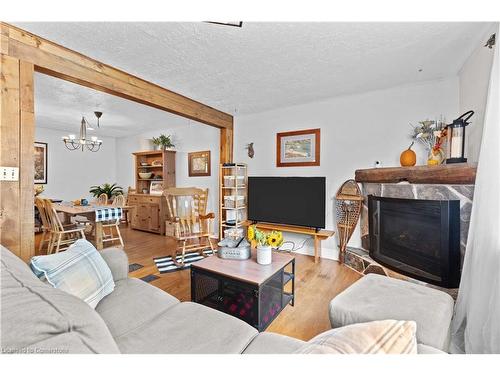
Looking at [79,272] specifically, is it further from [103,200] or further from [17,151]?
[103,200]

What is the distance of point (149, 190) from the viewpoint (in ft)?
18.1

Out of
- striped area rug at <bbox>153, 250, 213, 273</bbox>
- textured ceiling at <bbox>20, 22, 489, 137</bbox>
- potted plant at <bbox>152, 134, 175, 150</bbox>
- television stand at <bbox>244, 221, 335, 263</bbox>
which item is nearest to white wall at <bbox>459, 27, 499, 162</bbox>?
textured ceiling at <bbox>20, 22, 489, 137</bbox>

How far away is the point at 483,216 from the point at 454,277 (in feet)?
2.60

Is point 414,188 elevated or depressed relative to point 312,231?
elevated

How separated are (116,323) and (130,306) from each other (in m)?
0.13

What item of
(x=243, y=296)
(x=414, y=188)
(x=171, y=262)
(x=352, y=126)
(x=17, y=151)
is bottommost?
(x=171, y=262)

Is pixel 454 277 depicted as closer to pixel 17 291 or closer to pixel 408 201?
pixel 408 201

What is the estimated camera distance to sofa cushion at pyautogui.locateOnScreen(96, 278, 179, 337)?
1163 millimetres

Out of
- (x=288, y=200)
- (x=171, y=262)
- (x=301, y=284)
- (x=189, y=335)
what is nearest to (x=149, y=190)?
(x=171, y=262)

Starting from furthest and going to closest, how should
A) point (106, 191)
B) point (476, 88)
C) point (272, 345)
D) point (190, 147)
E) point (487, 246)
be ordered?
point (106, 191)
point (190, 147)
point (476, 88)
point (487, 246)
point (272, 345)

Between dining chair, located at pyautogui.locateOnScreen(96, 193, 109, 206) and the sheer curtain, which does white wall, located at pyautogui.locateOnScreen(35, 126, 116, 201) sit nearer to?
dining chair, located at pyautogui.locateOnScreen(96, 193, 109, 206)

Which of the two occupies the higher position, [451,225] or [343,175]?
[343,175]
